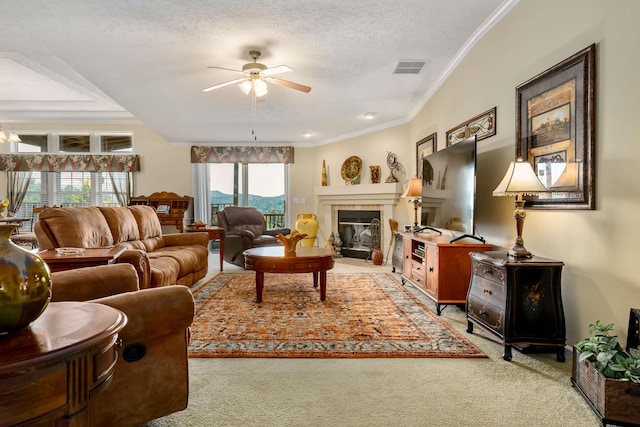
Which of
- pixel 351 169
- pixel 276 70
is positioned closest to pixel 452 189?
pixel 276 70

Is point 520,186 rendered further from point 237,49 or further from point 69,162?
point 69,162

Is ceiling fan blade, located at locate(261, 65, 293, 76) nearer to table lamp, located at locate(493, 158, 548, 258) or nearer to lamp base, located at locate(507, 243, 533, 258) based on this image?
table lamp, located at locate(493, 158, 548, 258)

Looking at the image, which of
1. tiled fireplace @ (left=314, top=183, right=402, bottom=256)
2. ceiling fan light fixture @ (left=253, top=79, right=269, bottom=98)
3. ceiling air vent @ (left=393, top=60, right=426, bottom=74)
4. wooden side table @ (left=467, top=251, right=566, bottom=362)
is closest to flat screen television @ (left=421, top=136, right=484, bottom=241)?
wooden side table @ (left=467, top=251, right=566, bottom=362)

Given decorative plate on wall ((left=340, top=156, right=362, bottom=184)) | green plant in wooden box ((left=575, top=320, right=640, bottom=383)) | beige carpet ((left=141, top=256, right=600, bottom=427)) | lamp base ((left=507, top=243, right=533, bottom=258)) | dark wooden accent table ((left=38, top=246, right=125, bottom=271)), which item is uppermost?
decorative plate on wall ((left=340, top=156, right=362, bottom=184))

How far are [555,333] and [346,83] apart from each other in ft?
10.5

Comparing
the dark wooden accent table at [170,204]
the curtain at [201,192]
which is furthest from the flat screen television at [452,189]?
the curtain at [201,192]

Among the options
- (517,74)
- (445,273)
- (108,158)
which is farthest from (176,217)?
(517,74)

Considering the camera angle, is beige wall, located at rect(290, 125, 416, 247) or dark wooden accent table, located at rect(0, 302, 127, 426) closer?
dark wooden accent table, located at rect(0, 302, 127, 426)

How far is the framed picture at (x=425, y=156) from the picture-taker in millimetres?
3979

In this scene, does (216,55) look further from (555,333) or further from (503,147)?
(555,333)

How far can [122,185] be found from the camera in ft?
23.6

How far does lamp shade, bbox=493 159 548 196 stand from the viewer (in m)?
2.12

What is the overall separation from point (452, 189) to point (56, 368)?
3206 mm

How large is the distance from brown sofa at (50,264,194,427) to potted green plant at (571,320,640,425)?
1.75m
